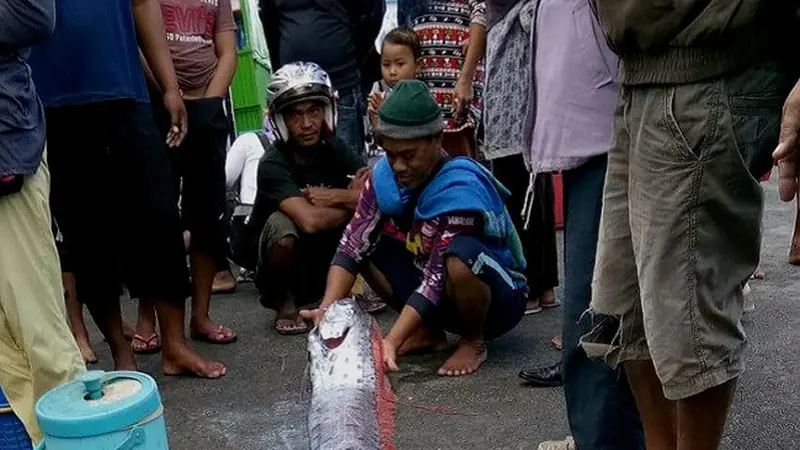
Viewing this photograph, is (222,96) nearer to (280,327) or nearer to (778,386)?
(280,327)

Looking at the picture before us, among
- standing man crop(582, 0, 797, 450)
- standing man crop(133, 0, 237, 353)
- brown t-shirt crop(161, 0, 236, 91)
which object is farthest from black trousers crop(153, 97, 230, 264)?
standing man crop(582, 0, 797, 450)

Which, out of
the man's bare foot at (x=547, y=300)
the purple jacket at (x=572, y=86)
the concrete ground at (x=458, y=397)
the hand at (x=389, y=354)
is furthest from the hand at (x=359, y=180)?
the purple jacket at (x=572, y=86)

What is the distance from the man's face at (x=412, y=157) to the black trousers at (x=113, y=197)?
2.58 ft

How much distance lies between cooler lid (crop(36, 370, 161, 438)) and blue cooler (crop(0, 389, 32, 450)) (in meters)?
0.61

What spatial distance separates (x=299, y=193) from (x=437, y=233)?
939mm

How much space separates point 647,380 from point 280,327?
2.32 meters

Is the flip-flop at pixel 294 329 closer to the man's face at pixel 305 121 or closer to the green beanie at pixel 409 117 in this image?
the man's face at pixel 305 121

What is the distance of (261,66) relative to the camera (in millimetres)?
7672

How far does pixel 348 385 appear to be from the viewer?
2.24m

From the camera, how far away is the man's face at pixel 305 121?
414 cm

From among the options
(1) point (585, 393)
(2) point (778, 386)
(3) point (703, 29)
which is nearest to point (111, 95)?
(1) point (585, 393)

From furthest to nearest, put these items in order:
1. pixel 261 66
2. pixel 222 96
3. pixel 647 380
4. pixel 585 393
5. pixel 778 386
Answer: pixel 261 66 < pixel 222 96 < pixel 778 386 < pixel 585 393 < pixel 647 380

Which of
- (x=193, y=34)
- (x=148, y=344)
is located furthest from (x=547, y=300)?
(x=193, y=34)

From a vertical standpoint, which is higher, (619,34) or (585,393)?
(619,34)
